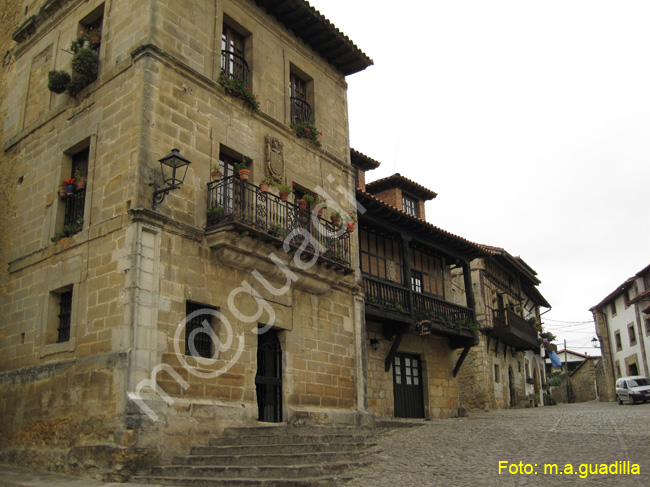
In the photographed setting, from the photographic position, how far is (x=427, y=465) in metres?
8.76

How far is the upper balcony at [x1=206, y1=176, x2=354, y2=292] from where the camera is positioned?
11.1 metres

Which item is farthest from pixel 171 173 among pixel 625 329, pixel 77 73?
pixel 625 329

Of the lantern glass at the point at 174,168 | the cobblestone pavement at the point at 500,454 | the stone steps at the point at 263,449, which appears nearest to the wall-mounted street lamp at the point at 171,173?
the lantern glass at the point at 174,168

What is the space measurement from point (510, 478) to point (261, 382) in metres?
5.57

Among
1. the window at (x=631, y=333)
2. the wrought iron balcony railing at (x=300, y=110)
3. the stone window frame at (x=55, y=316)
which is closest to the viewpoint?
the stone window frame at (x=55, y=316)

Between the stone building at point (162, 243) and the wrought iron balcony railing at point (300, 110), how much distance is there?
82 mm

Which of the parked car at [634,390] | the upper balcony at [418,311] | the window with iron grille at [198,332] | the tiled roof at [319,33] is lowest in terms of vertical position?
the parked car at [634,390]

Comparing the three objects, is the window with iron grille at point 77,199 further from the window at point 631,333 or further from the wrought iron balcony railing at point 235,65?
the window at point 631,333

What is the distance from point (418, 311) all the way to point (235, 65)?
8.72 meters

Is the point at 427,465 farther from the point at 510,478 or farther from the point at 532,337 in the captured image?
the point at 532,337

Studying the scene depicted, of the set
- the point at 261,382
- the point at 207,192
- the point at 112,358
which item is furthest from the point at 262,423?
the point at 207,192

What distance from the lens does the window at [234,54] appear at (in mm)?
13039

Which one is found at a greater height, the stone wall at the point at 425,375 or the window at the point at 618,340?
the window at the point at 618,340

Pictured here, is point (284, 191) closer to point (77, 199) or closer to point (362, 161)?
point (77, 199)
